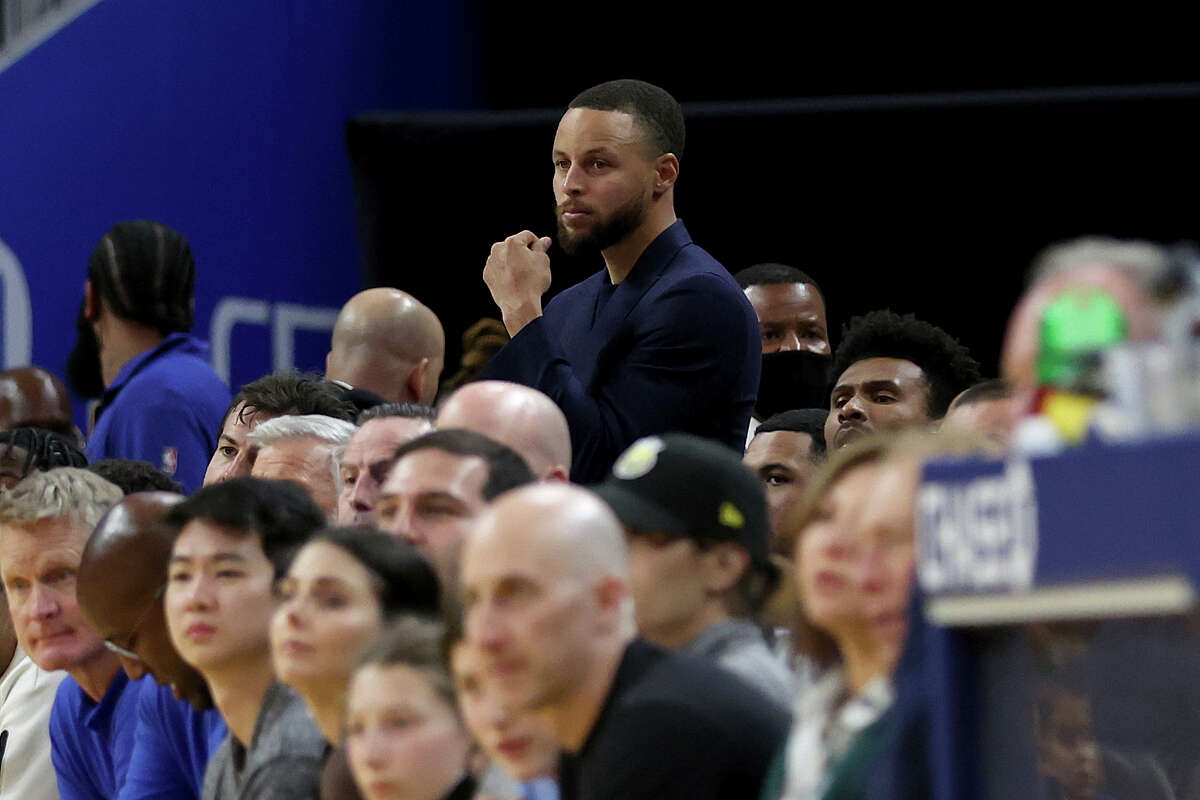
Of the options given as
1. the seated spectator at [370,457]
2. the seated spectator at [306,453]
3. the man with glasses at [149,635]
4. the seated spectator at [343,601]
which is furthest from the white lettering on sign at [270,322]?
the seated spectator at [343,601]

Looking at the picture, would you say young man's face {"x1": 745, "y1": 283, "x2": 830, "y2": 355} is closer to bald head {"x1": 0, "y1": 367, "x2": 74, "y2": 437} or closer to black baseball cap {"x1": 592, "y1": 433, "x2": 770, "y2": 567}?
bald head {"x1": 0, "y1": 367, "x2": 74, "y2": 437}

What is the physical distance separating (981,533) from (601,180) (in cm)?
214

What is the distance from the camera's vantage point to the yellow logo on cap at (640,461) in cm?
254

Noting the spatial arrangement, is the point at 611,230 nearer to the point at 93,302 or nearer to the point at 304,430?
the point at 304,430

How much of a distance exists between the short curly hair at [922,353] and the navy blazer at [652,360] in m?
1.05

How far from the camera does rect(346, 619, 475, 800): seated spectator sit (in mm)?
2277

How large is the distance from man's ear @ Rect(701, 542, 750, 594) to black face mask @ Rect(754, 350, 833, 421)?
Answer: 261cm

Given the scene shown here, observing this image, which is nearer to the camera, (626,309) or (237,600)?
(237,600)

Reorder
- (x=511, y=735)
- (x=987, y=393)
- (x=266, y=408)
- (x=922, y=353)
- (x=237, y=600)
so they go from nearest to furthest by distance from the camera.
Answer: (x=511, y=735) < (x=237, y=600) < (x=987, y=393) < (x=266, y=408) < (x=922, y=353)

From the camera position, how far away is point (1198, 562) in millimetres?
1521

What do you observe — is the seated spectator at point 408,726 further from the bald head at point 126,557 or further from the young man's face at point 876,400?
the young man's face at point 876,400

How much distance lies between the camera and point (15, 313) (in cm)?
638

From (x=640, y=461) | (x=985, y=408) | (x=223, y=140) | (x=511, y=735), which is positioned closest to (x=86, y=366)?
(x=223, y=140)

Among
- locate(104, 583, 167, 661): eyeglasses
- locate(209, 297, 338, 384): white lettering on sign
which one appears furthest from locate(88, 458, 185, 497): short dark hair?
locate(209, 297, 338, 384): white lettering on sign
